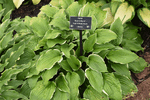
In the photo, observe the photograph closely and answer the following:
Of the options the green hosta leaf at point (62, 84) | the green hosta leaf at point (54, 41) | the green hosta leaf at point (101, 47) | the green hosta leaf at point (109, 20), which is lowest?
the green hosta leaf at point (62, 84)

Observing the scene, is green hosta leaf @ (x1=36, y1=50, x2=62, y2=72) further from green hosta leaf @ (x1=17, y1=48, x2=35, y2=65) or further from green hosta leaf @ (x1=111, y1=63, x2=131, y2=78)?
green hosta leaf @ (x1=111, y1=63, x2=131, y2=78)

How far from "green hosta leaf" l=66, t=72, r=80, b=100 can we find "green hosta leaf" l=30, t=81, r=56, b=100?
228 millimetres

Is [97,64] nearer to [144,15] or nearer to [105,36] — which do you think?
[105,36]

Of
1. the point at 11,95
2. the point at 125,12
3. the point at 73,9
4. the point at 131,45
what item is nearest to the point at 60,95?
the point at 11,95

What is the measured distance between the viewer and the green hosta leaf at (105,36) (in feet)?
6.35

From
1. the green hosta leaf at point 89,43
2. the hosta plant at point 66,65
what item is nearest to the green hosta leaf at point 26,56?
the hosta plant at point 66,65

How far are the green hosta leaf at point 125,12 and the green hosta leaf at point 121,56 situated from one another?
716mm

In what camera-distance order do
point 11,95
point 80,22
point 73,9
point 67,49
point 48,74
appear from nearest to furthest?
1. point 80,22
2. point 11,95
3. point 48,74
4. point 67,49
5. point 73,9

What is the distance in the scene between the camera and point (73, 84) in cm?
177

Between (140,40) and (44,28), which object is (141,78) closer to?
(140,40)

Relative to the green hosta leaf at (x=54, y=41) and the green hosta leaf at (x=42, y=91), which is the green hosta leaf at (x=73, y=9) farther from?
the green hosta leaf at (x=42, y=91)

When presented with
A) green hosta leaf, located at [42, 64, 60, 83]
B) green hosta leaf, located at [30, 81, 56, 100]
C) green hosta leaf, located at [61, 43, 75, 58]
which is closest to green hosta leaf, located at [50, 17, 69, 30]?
green hosta leaf, located at [61, 43, 75, 58]

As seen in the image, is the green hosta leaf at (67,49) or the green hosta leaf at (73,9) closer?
the green hosta leaf at (67,49)

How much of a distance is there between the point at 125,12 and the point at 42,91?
1.92m
